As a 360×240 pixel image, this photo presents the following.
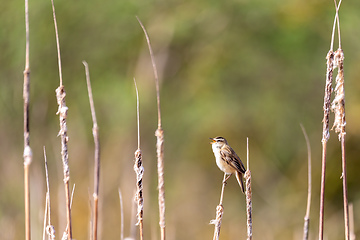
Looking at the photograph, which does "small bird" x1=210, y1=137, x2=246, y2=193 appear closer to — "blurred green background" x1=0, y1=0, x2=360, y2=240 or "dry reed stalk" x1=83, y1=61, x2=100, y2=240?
"dry reed stalk" x1=83, y1=61, x2=100, y2=240

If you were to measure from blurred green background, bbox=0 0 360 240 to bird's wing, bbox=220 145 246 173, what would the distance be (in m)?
4.39

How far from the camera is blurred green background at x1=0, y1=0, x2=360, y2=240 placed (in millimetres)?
9156

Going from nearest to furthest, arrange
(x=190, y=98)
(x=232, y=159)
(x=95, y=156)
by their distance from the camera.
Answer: (x=95, y=156) < (x=232, y=159) < (x=190, y=98)

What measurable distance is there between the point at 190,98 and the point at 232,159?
6.90 m

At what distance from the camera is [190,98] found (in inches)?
424

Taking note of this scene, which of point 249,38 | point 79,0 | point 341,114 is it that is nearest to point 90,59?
point 79,0

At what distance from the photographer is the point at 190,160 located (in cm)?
1191

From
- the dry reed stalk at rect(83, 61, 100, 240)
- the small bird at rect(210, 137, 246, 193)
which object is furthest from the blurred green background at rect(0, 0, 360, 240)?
the dry reed stalk at rect(83, 61, 100, 240)

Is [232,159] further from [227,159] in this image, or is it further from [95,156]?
[95,156]

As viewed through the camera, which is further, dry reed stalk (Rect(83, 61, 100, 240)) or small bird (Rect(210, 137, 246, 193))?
small bird (Rect(210, 137, 246, 193))

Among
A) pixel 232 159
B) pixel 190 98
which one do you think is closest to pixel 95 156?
pixel 232 159

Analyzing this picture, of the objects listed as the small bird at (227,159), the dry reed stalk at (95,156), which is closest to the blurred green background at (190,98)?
the small bird at (227,159)

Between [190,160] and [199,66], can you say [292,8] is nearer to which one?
[199,66]

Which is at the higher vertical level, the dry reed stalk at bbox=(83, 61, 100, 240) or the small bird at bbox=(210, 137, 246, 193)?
the small bird at bbox=(210, 137, 246, 193)
